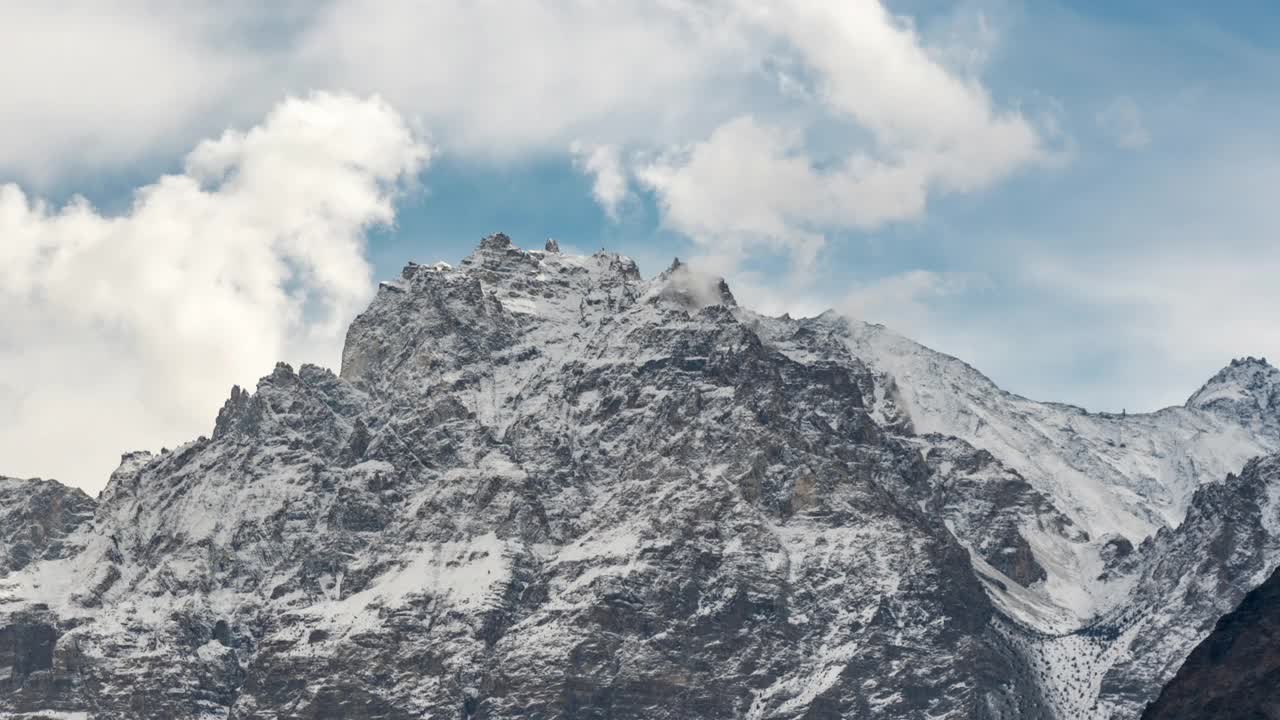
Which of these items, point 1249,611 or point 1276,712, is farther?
point 1249,611
